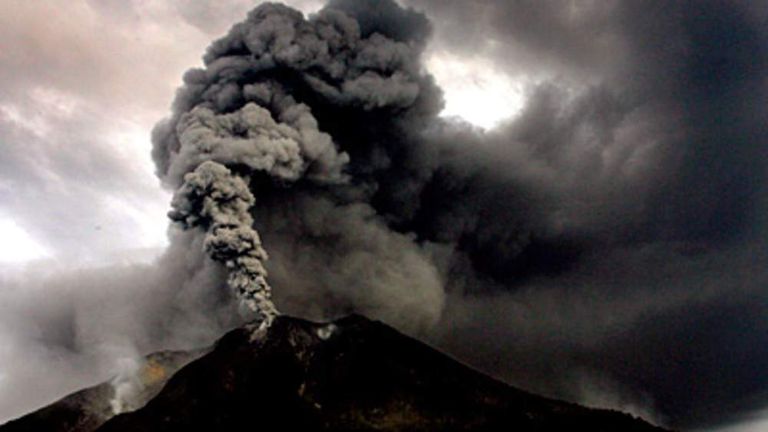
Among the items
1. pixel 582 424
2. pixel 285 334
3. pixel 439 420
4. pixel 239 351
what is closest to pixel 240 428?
pixel 239 351

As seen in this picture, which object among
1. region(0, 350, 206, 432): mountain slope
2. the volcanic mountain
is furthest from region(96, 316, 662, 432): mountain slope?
region(0, 350, 206, 432): mountain slope

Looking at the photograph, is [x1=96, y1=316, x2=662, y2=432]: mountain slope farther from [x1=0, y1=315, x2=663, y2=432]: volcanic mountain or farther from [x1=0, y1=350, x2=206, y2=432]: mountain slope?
[x1=0, y1=350, x2=206, y2=432]: mountain slope

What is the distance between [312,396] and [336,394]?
9.34ft

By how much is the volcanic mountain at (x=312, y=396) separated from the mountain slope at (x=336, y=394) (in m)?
0.12

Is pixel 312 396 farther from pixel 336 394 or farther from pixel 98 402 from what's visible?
pixel 98 402

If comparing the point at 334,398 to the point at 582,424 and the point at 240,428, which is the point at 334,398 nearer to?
the point at 240,428

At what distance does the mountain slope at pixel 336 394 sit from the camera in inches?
2569

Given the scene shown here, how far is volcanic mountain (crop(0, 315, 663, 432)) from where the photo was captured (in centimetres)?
6556

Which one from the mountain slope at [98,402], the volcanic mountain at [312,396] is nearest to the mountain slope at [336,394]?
the volcanic mountain at [312,396]

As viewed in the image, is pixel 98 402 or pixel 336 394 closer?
pixel 98 402

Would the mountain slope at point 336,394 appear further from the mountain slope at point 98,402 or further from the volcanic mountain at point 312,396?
the mountain slope at point 98,402

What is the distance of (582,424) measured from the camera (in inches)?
2972

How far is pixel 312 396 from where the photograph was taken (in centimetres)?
7319

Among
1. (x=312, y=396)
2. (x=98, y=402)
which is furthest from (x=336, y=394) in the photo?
(x=98, y=402)
